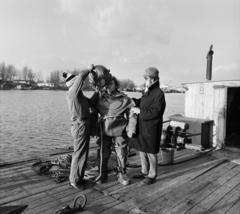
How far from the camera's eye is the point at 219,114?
7.11m

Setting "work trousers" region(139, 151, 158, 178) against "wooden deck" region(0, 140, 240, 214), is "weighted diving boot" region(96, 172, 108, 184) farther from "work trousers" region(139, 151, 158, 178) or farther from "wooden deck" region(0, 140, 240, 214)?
"work trousers" region(139, 151, 158, 178)

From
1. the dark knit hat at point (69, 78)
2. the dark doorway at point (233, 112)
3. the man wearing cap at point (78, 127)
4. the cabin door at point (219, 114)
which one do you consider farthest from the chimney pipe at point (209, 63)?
the dark knit hat at point (69, 78)

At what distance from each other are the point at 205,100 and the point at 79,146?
17.8 feet

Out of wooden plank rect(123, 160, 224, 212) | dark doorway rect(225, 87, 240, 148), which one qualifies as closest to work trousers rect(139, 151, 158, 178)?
wooden plank rect(123, 160, 224, 212)

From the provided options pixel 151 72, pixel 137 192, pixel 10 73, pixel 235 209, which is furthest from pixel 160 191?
pixel 10 73

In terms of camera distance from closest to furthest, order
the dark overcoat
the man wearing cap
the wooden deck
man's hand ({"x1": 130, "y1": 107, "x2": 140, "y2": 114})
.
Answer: the wooden deck, the man wearing cap, the dark overcoat, man's hand ({"x1": 130, "y1": 107, "x2": 140, "y2": 114})

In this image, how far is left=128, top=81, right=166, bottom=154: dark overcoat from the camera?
3795 mm

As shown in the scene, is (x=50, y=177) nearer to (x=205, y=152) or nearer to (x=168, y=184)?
(x=168, y=184)

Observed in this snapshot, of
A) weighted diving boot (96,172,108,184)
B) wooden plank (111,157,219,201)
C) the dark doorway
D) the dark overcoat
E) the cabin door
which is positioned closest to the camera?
wooden plank (111,157,219,201)

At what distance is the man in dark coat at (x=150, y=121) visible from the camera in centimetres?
381

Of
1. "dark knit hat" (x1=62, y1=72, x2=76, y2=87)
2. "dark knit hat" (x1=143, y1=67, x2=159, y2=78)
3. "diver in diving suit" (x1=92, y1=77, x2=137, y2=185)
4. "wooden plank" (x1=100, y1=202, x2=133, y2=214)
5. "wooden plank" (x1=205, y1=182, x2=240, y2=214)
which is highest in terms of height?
"dark knit hat" (x1=143, y1=67, x2=159, y2=78)

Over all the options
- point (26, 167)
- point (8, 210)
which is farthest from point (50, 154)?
point (8, 210)

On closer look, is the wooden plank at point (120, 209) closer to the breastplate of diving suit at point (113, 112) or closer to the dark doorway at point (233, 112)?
the breastplate of diving suit at point (113, 112)

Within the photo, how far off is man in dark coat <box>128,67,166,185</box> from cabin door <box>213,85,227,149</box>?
396 cm
